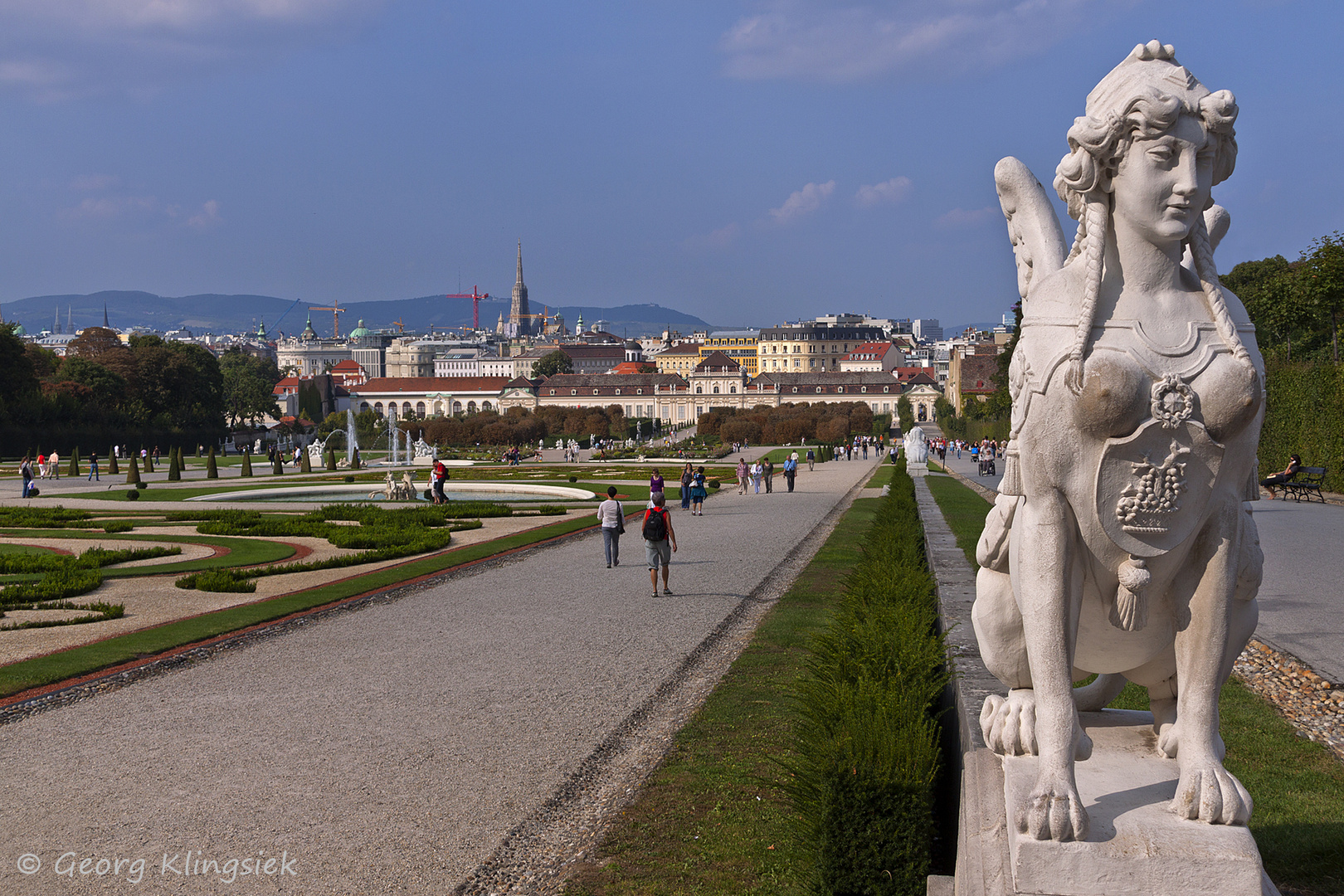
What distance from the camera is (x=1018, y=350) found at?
3039mm

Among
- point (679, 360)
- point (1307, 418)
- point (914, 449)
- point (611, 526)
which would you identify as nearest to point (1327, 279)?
point (1307, 418)

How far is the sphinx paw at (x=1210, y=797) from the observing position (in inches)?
110

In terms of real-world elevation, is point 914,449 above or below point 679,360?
below

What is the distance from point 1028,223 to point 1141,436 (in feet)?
3.23

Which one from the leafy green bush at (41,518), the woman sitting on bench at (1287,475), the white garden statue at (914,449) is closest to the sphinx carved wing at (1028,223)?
the leafy green bush at (41,518)

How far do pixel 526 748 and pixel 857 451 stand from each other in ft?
192

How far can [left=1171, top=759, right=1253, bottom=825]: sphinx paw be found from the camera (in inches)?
110

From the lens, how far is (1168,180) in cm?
284

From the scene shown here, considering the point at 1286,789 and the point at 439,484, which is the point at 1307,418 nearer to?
the point at 439,484

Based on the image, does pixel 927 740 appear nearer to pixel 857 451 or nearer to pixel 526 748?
pixel 526 748

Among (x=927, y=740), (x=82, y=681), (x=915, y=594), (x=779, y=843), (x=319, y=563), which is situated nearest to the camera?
(x=927, y=740)

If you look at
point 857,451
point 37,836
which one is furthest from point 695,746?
point 857,451

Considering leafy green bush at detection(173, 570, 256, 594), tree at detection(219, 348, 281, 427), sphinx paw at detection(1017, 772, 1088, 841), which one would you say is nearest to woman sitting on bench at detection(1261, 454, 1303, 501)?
leafy green bush at detection(173, 570, 256, 594)

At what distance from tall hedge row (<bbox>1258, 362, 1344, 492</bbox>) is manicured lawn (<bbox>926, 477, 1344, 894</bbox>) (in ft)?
70.4
